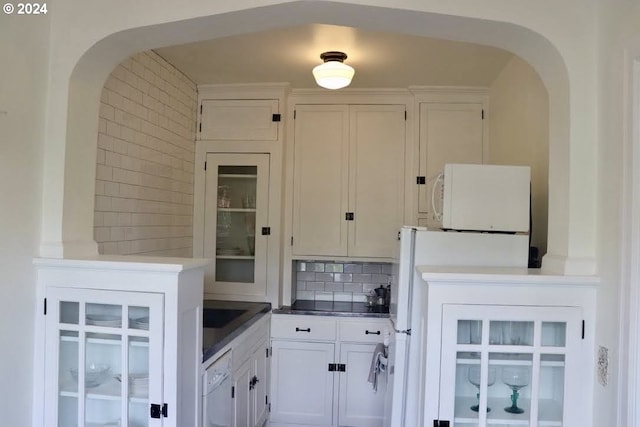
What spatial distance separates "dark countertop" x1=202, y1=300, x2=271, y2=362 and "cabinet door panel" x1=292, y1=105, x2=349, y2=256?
0.62 m

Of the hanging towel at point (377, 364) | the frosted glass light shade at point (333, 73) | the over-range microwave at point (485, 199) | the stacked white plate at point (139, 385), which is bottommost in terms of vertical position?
the hanging towel at point (377, 364)

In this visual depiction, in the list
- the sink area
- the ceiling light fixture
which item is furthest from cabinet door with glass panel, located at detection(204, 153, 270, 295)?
A: the ceiling light fixture

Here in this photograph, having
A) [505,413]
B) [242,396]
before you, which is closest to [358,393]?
[242,396]

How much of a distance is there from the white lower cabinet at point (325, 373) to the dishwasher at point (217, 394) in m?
0.96

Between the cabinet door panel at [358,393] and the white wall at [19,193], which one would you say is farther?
the cabinet door panel at [358,393]

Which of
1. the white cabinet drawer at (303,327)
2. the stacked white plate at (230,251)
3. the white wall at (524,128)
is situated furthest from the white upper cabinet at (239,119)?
the white wall at (524,128)

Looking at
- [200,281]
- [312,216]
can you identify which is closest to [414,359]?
[200,281]

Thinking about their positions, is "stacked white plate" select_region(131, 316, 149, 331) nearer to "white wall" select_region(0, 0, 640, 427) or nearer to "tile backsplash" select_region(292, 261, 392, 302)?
"white wall" select_region(0, 0, 640, 427)

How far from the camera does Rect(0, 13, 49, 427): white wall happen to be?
1720mm

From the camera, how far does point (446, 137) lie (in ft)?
12.2

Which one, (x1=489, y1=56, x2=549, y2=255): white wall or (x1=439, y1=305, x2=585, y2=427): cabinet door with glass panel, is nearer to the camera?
(x1=439, y1=305, x2=585, y2=427): cabinet door with glass panel

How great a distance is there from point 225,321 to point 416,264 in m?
1.59

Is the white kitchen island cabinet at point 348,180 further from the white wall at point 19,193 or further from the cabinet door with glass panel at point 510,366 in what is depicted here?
the white wall at point 19,193

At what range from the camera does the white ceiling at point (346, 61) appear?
277cm
